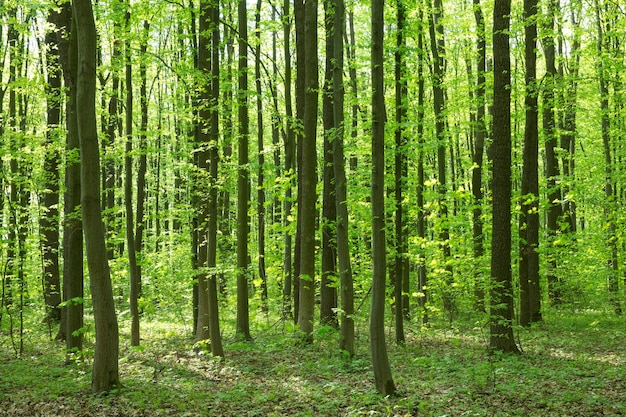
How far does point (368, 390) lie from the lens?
28.6 ft

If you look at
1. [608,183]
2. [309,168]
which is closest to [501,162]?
[309,168]

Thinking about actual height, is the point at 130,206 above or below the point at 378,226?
above

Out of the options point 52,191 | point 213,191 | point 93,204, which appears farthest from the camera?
point 52,191

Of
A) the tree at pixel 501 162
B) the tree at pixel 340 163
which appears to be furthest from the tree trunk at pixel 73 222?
the tree at pixel 501 162

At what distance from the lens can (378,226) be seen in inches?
315

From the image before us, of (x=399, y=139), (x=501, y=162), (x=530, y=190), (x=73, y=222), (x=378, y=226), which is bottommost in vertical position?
(x=378, y=226)

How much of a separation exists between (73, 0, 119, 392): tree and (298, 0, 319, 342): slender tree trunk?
4.12m

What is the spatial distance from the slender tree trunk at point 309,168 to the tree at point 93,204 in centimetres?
412

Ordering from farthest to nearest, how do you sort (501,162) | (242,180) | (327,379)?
(242,180) < (501,162) < (327,379)

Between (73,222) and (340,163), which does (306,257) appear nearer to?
(340,163)

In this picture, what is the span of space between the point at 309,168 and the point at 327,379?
441cm

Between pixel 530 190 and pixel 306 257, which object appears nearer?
pixel 306 257

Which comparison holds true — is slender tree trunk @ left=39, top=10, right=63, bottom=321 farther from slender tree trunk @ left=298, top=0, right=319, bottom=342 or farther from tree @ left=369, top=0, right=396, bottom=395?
tree @ left=369, top=0, right=396, bottom=395

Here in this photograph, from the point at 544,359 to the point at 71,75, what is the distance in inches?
413
